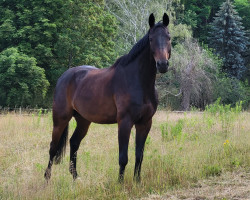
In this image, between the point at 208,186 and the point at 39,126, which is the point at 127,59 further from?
the point at 39,126

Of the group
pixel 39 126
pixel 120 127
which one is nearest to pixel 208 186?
pixel 120 127

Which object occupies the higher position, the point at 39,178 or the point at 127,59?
the point at 127,59

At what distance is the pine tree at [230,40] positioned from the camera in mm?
30969

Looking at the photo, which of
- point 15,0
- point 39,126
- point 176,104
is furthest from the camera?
point 176,104

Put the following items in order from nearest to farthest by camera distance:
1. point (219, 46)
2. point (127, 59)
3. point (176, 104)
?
1. point (127, 59)
2. point (176, 104)
3. point (219, 46)

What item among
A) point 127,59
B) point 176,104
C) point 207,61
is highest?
point 207,61

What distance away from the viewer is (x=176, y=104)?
29.8 m

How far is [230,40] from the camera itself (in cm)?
3125

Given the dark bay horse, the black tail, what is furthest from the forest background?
the dark bay horse

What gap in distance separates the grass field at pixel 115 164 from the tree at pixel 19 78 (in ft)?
32.4

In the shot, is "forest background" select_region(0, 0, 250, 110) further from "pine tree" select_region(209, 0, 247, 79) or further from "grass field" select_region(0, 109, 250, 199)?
"grass field" select_region(0, 109, 250, 199)

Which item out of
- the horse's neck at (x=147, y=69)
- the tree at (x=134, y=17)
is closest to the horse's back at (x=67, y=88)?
the horse's neck at (x=147, y=69)

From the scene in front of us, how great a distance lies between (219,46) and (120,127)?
30484 mm

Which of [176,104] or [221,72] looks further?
[221,72]
